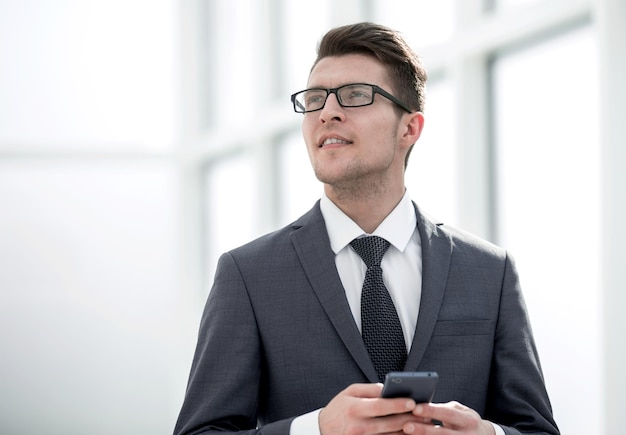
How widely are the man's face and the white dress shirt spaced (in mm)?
99

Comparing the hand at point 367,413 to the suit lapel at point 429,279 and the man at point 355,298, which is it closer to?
the man at point 355,298

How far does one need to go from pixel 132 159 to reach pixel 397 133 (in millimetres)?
4901

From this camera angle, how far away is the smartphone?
5.53 ft

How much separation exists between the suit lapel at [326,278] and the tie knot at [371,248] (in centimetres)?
7

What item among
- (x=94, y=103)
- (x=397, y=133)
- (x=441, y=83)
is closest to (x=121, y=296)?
(x=94, y=103)

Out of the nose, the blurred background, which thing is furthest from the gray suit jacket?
the blurred background

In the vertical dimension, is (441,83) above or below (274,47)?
below

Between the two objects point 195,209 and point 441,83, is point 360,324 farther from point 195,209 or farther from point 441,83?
point 195,209

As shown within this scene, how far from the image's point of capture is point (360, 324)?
213 centimetres

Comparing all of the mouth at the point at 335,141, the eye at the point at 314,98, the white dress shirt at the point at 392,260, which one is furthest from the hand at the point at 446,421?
the eye at the point at 314,98

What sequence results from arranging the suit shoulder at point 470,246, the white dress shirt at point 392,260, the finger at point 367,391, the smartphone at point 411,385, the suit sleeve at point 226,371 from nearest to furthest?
the smartphone at point 411,385
the finger at point 367,391
the suit sleeve at point 226,371
the white dress shirt at point 392,260
the suit shoulder at point 470,246

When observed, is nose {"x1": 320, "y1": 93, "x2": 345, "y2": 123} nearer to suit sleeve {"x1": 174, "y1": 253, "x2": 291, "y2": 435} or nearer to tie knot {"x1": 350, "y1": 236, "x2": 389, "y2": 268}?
tie knot {"x1": 350, "y1": 236, "x2": 389, "y2": 268}

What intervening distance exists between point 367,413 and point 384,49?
3.28 ft

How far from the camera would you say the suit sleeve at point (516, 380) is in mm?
2117
